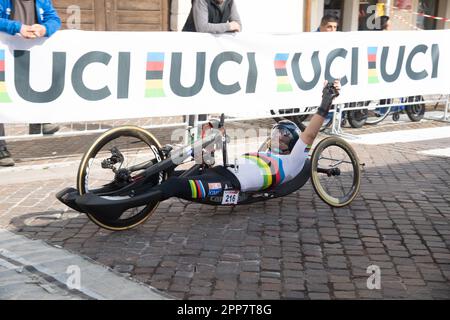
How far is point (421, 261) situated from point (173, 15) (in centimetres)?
975

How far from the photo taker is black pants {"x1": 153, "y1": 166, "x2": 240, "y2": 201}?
5.14m

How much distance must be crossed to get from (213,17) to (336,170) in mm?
3594

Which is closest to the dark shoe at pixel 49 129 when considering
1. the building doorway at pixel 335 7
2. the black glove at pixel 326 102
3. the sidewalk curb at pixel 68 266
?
the sidewalk curb at pixel 68 266

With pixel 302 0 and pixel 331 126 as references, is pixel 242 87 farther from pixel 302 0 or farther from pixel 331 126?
pixel 302 0

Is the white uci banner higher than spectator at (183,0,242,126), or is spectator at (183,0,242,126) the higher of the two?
spectator at (183,0,242,126)

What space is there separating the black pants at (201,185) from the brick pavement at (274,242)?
1.03ft

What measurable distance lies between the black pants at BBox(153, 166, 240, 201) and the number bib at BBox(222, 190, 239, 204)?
0.12 feet

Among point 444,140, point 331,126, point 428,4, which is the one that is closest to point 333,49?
point 331,126

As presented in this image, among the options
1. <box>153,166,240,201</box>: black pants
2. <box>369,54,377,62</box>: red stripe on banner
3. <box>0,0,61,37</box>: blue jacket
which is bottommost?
<box>153,166,240,201</box>: black pants

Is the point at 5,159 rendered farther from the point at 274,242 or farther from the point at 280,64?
the point at 280,64

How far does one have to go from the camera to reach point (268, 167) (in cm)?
576

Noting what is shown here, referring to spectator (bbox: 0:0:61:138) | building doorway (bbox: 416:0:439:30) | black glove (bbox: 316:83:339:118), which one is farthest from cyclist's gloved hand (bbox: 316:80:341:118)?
building doorway (bbox: 416:0:439:30)

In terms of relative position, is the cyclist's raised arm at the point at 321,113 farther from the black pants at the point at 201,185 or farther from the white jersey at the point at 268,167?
the black pants at the point at 201,185

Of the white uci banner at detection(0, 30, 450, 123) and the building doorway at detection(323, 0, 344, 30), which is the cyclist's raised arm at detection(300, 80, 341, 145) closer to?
the white uci banner at detection(0, 30, 450, 123)
